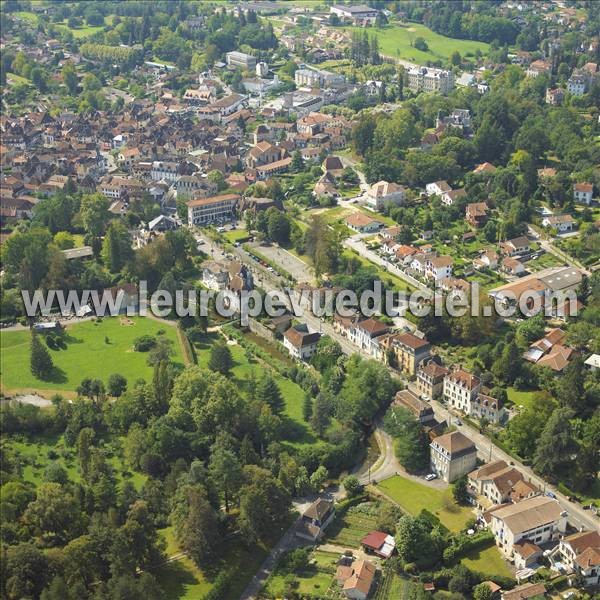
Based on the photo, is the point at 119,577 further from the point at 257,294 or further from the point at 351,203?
the point at 351,203

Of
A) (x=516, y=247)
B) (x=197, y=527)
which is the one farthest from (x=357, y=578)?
(x=516, y=247)

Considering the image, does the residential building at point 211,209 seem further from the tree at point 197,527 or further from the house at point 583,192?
the tree at point 197,527

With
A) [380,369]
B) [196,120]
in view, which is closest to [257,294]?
[380,369]

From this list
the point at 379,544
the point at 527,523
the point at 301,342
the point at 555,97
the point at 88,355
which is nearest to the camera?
the point at 527,523

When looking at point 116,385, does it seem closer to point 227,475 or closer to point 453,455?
point 227,475

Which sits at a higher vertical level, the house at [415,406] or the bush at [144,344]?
the house at [415,406]

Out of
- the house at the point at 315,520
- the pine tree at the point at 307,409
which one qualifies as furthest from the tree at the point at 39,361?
the house at the point at 315,520
